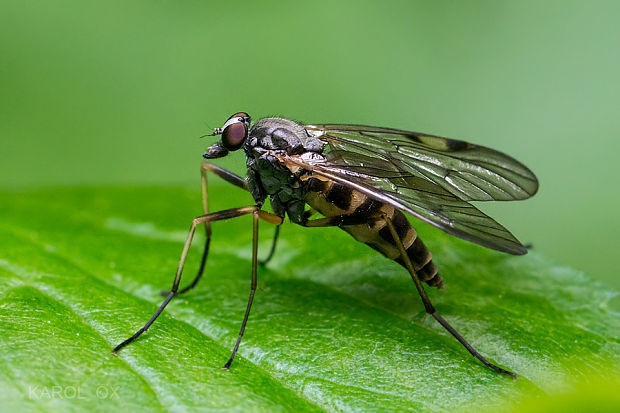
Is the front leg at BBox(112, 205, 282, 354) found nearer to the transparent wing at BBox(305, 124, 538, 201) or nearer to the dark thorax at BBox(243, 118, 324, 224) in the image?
the dark thorax at BBox(243, 118, 324, 224)

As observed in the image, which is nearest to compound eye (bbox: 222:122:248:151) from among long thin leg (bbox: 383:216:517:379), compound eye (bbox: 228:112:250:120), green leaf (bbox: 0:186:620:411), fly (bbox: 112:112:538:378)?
fly (bbox: 112:112:538:378)

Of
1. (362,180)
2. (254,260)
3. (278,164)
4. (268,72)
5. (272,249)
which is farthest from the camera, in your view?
(268,72)

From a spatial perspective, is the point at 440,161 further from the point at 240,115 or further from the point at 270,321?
the point at 270,321

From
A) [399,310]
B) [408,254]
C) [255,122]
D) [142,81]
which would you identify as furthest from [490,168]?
[142,81]

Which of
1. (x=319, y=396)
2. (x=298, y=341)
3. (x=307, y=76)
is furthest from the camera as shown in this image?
(x=307, y=76)

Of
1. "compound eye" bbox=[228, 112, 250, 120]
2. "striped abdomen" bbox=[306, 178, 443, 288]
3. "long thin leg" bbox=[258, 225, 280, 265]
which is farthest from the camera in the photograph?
"long thin leg" bbox=[258, 225, 280, 265]

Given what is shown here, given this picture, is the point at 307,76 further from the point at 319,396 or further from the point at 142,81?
the point at 319,396

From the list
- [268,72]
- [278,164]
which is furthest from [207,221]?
[268,72]
